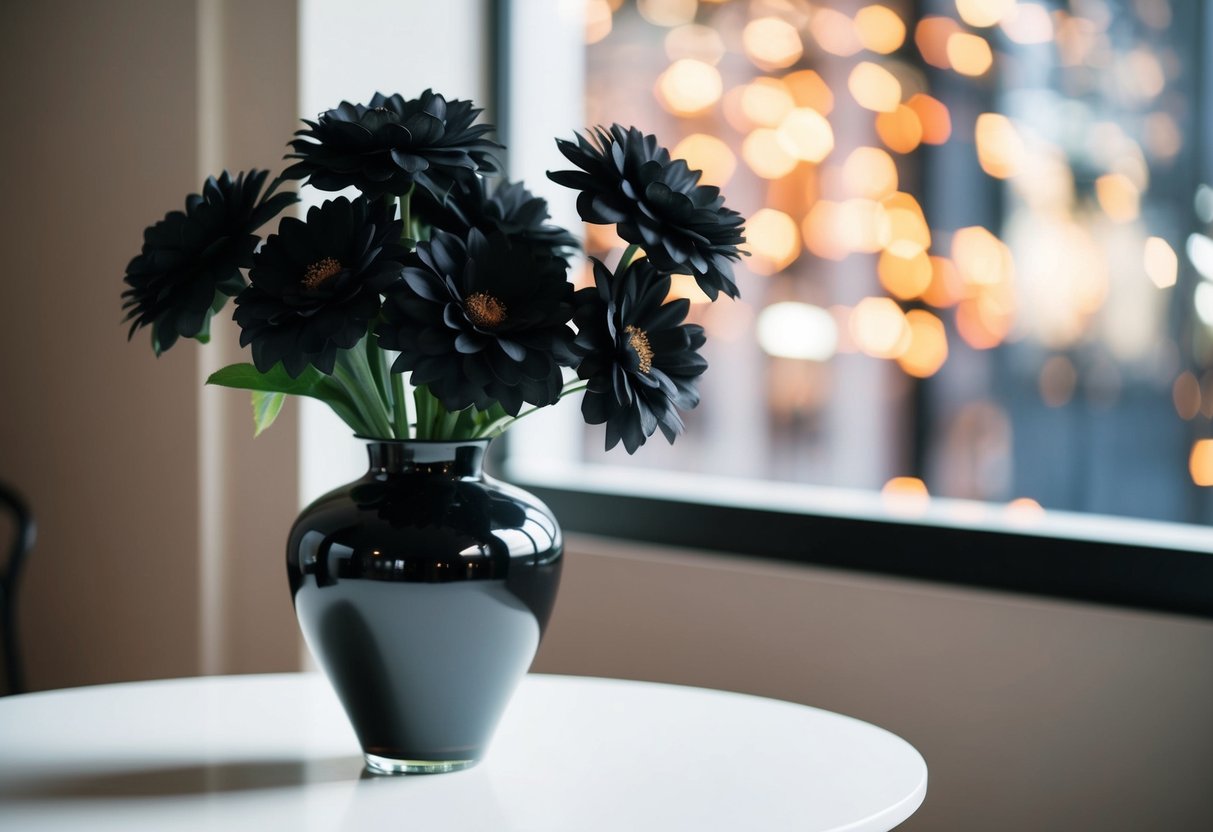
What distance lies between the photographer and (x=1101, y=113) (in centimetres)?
210

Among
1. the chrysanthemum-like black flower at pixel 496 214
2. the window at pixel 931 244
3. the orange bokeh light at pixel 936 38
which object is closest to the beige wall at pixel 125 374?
the window at pixel 931 244

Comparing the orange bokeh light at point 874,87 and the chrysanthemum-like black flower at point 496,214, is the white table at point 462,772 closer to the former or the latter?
the chrysanthemum-like black flower at point 496,214

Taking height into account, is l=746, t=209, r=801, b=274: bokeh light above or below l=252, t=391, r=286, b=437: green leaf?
above

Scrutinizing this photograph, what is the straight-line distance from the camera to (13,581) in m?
1.75

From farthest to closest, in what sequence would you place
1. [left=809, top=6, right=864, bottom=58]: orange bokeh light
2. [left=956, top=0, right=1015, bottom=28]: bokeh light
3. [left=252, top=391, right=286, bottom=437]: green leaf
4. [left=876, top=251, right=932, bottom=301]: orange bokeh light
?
[left=809, top=6, right=864, bottom=58]: orange bokeh light
[left=876, top=251, right=932, bottom=301]: orange bokeh light
[left=956, top=0, right=1015, bottom=28]: bokeh light
[left=252, top=391, right=286, bottom=437]: green leaf

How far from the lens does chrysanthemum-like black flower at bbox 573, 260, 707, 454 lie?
868mm

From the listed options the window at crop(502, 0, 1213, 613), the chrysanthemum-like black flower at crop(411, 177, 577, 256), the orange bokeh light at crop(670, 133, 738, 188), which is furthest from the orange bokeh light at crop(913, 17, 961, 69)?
the chrysanthemum-like black flower at crop(411, 177, 577, 256)

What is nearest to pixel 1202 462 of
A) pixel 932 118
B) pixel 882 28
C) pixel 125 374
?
pixel 932 118

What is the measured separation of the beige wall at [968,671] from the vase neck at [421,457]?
0.78 m

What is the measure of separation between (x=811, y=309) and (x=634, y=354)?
5.56 ft

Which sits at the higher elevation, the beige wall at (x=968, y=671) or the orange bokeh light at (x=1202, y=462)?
the orange bokeh light at (x=1202, y=462)

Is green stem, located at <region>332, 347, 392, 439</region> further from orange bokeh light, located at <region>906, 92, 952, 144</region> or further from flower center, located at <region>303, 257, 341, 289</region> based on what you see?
orange bokeh light, located at <region>906, 92, 952, 144</region>

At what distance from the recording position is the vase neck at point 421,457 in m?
0.94

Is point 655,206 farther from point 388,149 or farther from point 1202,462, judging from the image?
point 1202,462
